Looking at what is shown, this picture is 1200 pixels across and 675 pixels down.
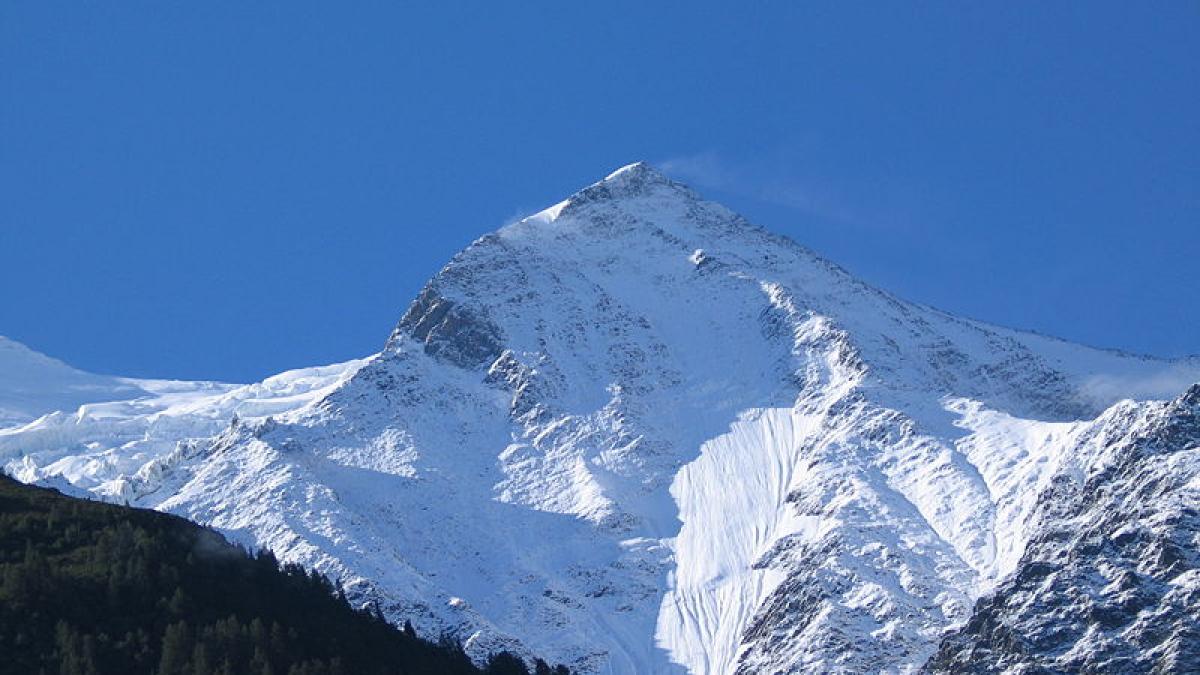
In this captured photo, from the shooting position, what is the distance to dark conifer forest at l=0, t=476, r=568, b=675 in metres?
146

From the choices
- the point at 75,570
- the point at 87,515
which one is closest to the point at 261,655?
the point at 75,570

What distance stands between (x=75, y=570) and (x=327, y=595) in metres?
25.7

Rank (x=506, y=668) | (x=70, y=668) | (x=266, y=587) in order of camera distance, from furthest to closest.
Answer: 1. (x=506, y=668)
2. (x=266, y=587)
3. (x=70, y=668)

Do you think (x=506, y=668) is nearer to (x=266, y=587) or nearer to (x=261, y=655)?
(x=266, y=587)

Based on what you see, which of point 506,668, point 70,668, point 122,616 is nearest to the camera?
point 70,668

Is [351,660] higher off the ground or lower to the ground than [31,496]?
lower

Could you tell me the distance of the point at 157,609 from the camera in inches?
6058

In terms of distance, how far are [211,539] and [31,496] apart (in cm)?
1404

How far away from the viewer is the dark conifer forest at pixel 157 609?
146 m

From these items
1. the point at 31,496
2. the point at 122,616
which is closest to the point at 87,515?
the point at 31,496

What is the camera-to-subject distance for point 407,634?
18475 centimetres

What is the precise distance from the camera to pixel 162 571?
159 metres

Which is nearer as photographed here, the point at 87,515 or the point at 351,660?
the point at 351,660

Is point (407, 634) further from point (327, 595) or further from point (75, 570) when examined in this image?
point (75, 570)
